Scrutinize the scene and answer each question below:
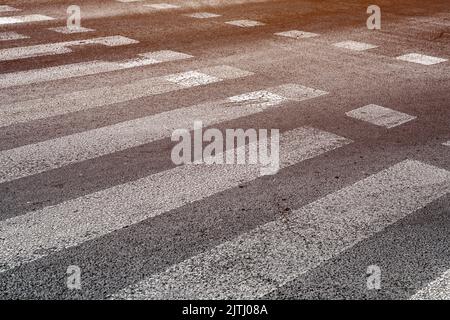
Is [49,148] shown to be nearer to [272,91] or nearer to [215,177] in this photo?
[215,177]

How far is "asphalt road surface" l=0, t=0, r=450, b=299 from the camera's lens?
13.1 ft

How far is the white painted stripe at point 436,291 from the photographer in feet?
12.5

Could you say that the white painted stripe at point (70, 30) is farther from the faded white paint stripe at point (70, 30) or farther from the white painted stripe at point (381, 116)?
the white painted stripe at point (381, 116)

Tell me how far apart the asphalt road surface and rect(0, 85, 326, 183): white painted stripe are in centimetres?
3

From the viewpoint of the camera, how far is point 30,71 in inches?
342

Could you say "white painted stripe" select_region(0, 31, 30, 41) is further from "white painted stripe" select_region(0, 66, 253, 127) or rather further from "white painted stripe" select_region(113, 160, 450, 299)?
"white painted stripe" select_region(113, 160, 450, 299)

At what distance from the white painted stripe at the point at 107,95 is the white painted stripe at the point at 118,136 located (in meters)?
0.28

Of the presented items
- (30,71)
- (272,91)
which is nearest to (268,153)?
(272,91)

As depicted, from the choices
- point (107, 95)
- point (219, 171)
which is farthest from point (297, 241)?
point (107, 95)

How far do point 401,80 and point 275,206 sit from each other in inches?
194

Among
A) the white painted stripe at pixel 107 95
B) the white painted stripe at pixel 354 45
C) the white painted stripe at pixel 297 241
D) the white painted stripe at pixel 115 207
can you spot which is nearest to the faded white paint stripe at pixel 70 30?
the white painted stripe at pixel 107 95

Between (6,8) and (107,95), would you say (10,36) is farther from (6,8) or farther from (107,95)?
(107,95)

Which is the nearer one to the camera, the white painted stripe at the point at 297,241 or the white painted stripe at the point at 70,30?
the white painted stripe at the point at 297,241

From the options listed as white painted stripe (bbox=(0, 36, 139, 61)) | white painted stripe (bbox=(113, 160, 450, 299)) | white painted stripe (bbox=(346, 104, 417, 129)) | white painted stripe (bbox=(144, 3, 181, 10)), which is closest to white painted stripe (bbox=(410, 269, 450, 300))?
white painted stripe (bbox=(113, 160, 450, 299))
